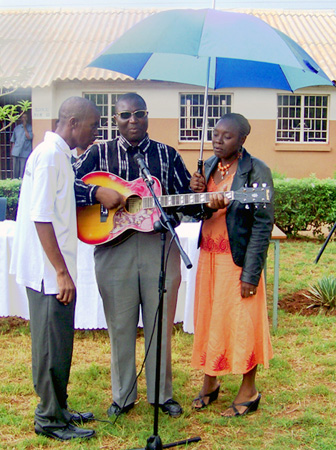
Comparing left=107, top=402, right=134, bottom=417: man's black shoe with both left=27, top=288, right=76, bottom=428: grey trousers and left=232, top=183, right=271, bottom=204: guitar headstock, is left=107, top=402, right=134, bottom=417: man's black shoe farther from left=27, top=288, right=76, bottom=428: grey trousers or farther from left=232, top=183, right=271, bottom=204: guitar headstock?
left=232, top=183, right=271, bottom=204: guitar headstock

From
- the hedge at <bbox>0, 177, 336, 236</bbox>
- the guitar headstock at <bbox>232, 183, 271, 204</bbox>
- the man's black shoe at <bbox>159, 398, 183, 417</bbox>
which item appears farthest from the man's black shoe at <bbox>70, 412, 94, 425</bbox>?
the hedge at <bbox>0, 177, 336, 236</bbox>

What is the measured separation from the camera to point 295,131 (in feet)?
55.9

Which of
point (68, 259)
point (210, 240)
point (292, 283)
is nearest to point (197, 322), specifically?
point (210, 240)

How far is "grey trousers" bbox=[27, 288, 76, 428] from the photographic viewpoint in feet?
10.8

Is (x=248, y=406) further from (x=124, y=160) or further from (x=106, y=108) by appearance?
(x=106, y=108)

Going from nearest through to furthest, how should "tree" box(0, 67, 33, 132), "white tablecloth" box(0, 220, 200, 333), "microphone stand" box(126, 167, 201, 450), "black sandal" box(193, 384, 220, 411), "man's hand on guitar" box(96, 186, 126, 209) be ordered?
"microphone stand" box(126, 167, 201, 450) → "man's hand on guitar" box(96, 186, 126, 209) → "black sandal" box(193, 384, 220, 411) → "white tablecloth" box(0, 220, 200, 333) → "tree" box(0, 67, 33, 132)

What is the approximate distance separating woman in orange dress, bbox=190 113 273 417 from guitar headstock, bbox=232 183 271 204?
183 millimetres

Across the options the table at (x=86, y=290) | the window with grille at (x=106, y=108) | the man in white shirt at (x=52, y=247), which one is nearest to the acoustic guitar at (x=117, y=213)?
the man in white shirt at (x=52, y=247)

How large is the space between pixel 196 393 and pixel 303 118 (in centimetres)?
1403

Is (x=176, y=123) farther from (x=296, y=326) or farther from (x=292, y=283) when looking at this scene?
(x=296, y=326)

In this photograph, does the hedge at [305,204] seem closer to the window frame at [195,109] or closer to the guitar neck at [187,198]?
the window frame at [195,109]

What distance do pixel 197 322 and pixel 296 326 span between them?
7.30 ft

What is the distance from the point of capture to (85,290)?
5199mm

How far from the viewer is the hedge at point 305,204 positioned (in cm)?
1062
